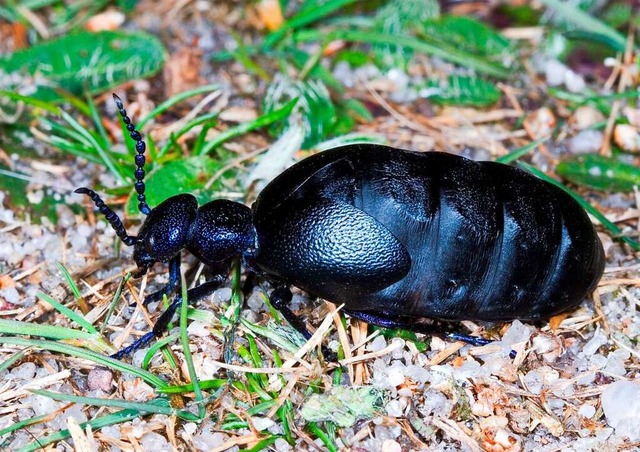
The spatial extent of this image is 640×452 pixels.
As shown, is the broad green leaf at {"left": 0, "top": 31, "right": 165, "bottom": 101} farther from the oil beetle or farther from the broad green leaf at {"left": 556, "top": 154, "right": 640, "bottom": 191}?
the broad green leaf at {"left": 556, "top": 154, "right": 640, "bottom": 191}

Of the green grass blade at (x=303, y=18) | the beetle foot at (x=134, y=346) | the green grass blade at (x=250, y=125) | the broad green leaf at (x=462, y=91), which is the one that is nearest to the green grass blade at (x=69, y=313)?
the beetle foot at (x=134, y=346)

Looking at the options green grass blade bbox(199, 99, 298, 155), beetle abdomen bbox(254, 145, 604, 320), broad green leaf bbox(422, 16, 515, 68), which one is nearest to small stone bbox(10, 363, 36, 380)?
beetle abdomen bbox(254, 145, 604, 320)

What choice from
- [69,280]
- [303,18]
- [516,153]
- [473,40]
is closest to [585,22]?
[473,40]

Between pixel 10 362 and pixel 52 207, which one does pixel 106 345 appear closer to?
pixel 10 362

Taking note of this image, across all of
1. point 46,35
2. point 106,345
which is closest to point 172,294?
point 106,345

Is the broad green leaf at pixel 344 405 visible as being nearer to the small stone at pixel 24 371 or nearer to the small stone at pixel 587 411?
the small stone at pixel 587 411

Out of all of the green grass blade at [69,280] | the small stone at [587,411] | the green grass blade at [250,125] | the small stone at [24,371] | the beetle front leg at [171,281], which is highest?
the green grass blade at [250,125]

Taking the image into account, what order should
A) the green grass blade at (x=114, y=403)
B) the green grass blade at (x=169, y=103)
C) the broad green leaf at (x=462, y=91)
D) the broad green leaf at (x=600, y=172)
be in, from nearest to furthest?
the green grass blade at (x=114, y=403) → the green grass blade at (x=169, y=103) → the broad green leaf at (x=600, y=172) → the broad green leaf at (x=462, y=91)

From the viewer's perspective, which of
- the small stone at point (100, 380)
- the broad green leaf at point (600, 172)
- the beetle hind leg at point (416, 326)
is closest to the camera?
the small stone at point (100, 380)
